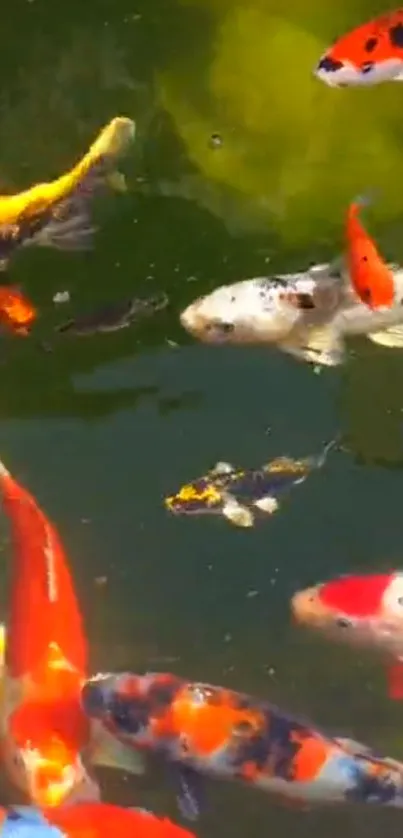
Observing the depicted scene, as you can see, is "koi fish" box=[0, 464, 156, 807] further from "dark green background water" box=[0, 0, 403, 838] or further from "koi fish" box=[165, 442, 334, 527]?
"koi fish" box=[165, 442, 334, 527]

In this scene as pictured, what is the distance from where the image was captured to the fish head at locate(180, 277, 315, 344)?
148 centimetres

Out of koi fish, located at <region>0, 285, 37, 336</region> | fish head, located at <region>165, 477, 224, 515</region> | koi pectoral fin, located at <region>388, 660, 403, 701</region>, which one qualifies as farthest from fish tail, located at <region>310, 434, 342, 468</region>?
koi fish, located at <region>0, 285, 37, 336</region>

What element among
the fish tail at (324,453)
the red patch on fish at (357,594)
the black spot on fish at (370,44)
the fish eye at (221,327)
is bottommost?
the red patch on fish at (357,594)

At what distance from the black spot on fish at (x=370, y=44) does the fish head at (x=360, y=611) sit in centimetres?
69

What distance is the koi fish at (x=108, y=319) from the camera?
152 cm

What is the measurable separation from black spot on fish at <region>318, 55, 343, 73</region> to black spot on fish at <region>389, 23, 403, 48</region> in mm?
84

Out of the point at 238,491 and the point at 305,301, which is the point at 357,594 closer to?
the point at 238,491

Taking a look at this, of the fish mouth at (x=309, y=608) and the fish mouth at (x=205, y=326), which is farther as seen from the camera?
→ the fish mouth at (x=205, y=326)

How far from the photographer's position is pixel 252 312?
148 centimetres

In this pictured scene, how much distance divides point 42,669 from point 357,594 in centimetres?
36

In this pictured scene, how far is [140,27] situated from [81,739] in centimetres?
97

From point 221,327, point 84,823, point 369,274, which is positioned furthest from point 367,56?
point 84,823

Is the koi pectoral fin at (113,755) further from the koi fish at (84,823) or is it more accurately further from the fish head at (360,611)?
the fish head at (360,611)

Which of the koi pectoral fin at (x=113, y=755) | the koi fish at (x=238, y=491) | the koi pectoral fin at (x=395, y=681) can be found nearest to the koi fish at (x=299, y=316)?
the koi fish at (x=238, y=491)
